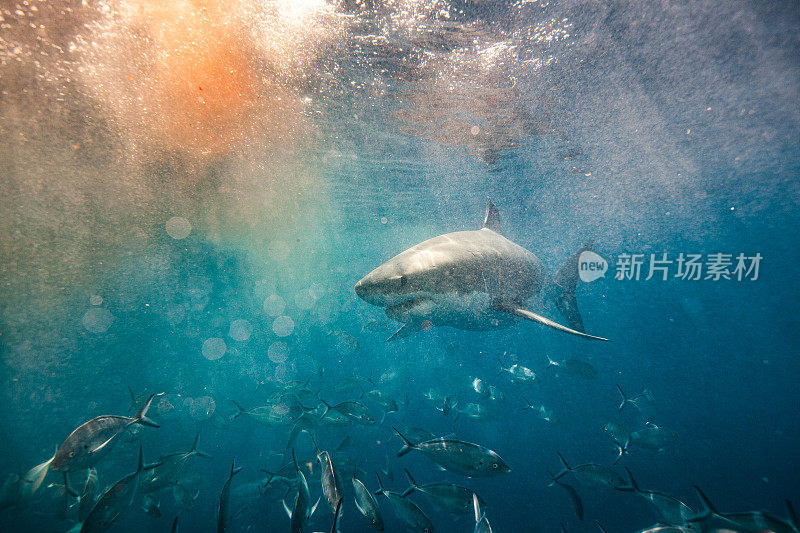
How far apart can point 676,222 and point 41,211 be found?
40141 mm

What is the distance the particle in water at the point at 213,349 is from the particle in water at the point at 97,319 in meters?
18.2

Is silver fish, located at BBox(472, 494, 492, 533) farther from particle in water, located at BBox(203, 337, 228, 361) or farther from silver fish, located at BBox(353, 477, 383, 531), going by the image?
particle in water, located at BBox(203, 337, 228, 361)

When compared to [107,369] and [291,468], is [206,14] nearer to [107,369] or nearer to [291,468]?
[291,468]

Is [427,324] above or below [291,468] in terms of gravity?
above

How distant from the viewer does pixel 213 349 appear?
4741cm

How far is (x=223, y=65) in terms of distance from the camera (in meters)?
6.96

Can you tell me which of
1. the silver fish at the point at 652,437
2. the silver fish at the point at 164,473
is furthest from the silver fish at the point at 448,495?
the silver fish at the point at 652,437

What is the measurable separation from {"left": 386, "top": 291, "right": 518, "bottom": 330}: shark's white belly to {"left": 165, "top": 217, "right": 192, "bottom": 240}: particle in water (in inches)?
675

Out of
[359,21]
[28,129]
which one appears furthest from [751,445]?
[28,129]

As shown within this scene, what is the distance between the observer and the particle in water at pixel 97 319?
79.8 ft

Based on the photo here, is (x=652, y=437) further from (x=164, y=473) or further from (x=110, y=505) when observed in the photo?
(x=164, y=473)

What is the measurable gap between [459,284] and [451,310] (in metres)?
0.44

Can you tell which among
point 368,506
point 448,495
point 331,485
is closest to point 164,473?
point 331,485

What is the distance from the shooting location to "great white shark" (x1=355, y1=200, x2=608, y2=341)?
3.82 metres
